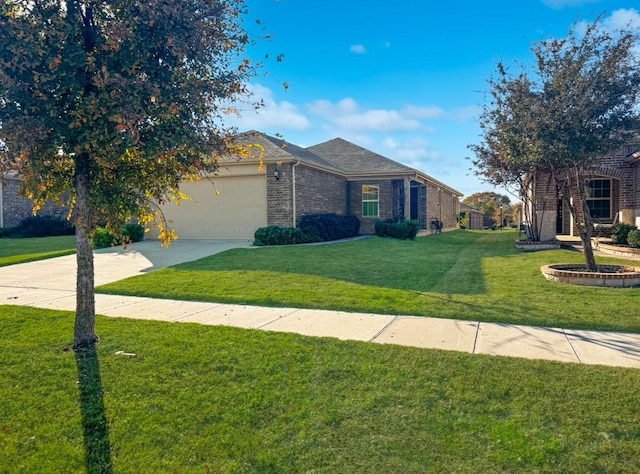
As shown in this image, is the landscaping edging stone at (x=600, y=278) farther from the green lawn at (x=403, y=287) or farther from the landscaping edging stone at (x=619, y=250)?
the landscaping edging stone at (x=619, y=250)

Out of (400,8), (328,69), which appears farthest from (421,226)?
(400,8)

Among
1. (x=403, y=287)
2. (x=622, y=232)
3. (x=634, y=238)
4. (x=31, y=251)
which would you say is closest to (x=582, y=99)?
(x=403, y=287)

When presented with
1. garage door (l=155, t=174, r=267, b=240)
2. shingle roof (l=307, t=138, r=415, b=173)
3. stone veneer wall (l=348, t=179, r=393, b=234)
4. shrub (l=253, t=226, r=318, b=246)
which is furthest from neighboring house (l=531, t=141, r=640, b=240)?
garage door (l=155, t=174, r=267, b=240)

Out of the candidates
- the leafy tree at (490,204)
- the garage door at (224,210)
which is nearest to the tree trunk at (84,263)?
the garage door at (224,210)

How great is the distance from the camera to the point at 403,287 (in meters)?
8.30

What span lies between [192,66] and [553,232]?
46.7ft

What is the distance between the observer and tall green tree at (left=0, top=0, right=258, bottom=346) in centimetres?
410

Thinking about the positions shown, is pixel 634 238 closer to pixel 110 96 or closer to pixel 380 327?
pixel 380 327

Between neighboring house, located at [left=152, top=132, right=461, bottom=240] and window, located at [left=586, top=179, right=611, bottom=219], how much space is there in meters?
7.67

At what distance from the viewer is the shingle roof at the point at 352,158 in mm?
22234

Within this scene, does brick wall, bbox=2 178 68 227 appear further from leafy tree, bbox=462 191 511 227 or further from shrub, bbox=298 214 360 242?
leafy tree, bbox=462 191 511 227

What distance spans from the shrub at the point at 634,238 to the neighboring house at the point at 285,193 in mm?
10428

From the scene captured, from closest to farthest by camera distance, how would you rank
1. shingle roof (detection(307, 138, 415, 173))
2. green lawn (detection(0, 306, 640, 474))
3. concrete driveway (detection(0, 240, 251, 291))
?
green lawn (detection(0, 306, 640, 474)), concrete driveway (detection(0, 240, 251, 291)), shingle roof (detection(307, 138, 415, 173))

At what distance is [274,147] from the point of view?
17766 mm
